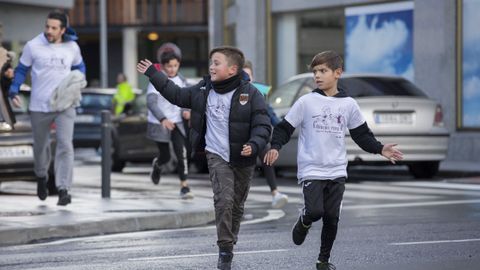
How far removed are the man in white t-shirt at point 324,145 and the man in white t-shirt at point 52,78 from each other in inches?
193

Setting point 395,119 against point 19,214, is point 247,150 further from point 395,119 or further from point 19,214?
point 395,119

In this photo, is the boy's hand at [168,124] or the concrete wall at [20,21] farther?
the concrete wall at [20,21]

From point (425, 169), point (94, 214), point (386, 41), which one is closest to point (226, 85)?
point (94, 214)

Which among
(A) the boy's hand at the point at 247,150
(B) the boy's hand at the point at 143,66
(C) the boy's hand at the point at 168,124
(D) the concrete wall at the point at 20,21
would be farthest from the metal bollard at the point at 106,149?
(D) the concrete wall at the point at 20,21

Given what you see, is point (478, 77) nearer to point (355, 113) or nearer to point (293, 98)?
point (293, 98)

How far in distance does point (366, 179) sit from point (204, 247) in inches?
337

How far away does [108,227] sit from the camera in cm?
1133

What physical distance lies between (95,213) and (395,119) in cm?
588

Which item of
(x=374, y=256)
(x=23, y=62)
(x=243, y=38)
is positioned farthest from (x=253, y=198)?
(x=243, y=38)

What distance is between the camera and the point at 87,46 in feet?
189

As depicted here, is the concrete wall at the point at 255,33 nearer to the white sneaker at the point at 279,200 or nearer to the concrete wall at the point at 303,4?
the concrete wall at the point at 303,4

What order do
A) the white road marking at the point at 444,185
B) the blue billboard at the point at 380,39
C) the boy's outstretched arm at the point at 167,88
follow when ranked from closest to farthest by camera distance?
the boy's outstretched arm at the point at 167,88, the white road marking at the point at 444,185, the blue billboard at the point at 380,39

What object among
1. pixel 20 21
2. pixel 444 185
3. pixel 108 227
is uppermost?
pixel 20 21

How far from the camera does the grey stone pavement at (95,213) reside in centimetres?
1088
